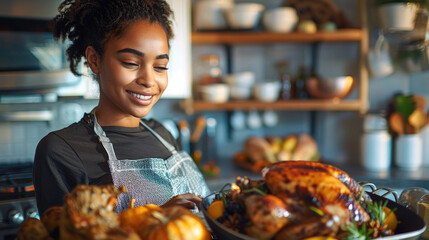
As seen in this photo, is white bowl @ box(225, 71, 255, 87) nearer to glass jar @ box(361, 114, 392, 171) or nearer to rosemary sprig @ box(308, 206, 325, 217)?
glass jar @ box(361, 114, 392, 171)

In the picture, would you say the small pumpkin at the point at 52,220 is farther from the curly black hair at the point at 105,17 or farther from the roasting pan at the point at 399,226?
the curly black hair at the point at 105,17

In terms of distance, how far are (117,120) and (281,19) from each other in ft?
5.07

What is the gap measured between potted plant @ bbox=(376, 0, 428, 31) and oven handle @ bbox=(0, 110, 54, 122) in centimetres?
192

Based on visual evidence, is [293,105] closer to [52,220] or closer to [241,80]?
[241,80]

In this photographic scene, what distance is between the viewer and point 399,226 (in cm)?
72

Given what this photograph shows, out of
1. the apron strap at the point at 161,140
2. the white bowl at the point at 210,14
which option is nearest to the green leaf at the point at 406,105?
the white bowl at the point at 210,14

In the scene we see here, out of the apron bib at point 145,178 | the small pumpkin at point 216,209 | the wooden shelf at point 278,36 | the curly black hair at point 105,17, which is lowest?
the apron bib at point 145,178

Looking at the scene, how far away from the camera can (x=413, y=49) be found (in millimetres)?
2438

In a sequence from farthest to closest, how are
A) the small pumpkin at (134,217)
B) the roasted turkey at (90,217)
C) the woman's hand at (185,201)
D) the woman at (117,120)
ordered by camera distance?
the woman at (117,120), the woman's hand at (185,201), the small pumpkin at (134,217), the roasted turkey at (90,217)

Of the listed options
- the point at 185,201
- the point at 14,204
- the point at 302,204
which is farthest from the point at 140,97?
the point at 14,204

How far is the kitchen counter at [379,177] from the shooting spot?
2.23 m

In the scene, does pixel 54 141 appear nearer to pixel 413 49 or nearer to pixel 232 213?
pixel 232 213

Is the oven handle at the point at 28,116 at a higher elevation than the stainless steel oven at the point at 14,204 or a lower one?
higher

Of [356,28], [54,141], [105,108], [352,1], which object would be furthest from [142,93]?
[352,1]
